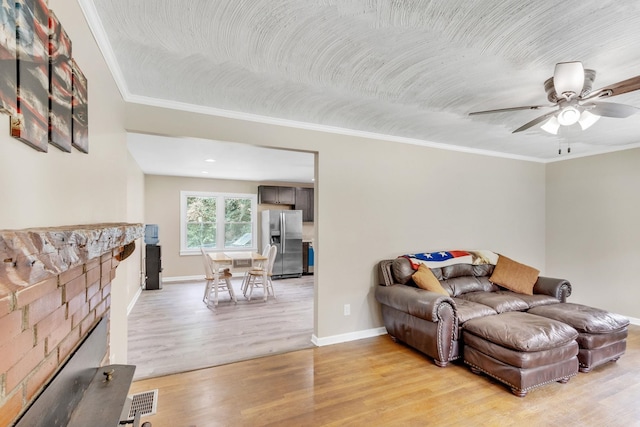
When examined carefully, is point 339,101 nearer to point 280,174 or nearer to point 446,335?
point 446,335

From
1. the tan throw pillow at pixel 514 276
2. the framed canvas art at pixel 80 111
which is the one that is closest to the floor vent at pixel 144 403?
the framed canvas art at pixel 80 111

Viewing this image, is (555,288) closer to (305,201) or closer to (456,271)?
(456,271)

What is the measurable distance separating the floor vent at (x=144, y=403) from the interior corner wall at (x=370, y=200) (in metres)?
1.68

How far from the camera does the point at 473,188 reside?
14.8ft

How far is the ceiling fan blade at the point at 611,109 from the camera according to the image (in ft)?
6.84

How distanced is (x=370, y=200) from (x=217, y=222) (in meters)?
4.84

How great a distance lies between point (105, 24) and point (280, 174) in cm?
503

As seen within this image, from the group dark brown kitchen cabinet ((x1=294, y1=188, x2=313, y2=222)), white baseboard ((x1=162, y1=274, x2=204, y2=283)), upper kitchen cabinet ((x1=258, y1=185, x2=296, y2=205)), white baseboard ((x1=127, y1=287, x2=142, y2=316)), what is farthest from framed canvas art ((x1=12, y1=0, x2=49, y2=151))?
dark brown kitchen cabinet ((x1=294, y1=188, x2=313, y2=222))

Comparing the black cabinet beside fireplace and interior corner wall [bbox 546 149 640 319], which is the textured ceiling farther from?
the black cabinet beside fireplace

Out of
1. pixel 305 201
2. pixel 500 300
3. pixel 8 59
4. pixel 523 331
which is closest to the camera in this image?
pixel 8 59

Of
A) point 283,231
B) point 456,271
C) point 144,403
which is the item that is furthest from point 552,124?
point 283,231

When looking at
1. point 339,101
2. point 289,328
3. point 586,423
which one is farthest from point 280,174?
point 586,423

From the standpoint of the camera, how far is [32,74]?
950 millimetres

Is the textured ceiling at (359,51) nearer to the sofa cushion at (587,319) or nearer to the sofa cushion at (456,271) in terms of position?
the sofa cushion at (456,271)
